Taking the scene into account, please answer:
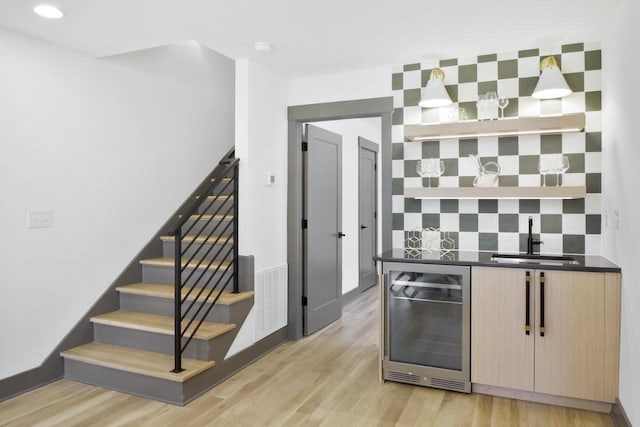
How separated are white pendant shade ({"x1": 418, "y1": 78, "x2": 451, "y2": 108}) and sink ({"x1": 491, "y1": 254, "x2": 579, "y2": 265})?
1.26 meters

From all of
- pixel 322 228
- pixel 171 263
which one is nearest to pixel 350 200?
pixel 322 228

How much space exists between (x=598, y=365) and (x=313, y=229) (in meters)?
2.58

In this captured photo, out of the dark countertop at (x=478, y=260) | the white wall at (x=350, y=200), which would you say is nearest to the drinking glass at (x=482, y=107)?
the dark countertop at (x=478, y=260)

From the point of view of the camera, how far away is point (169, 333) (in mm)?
3199

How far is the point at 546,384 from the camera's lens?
9.35 feet

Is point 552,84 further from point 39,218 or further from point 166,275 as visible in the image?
point 39,218

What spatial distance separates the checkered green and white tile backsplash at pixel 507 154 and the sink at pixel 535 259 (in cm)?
16

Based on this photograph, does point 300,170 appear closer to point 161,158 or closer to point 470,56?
point 161,158

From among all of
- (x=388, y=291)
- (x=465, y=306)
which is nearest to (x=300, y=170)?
(x=388, y=291)

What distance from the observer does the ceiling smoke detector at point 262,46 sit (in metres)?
3.30

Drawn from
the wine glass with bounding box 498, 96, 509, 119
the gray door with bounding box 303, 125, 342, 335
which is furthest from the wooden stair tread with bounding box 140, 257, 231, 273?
the wine glass with bounding box 498, 96, 509, 119

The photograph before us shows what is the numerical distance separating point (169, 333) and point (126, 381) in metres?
0.41

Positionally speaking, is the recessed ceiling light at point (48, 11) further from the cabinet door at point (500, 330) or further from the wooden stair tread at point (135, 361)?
the cabinet door at point (500, 330)

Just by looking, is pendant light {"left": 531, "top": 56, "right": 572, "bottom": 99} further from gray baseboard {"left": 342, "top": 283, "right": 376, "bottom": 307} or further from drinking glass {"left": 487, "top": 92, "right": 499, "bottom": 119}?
gray baseboard {"left": 342, "top": 283, "right": 376, "bottom": 307}
